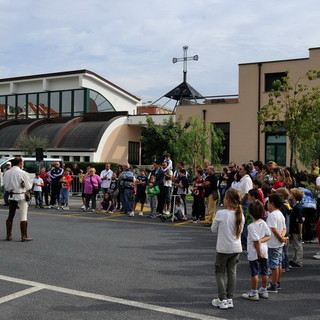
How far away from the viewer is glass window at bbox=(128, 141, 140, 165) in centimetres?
3700

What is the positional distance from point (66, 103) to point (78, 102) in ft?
5.02

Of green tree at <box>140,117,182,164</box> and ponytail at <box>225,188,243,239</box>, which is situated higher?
green tree at <box>140,117,182,164</box>

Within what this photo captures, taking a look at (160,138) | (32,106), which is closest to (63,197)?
(160,138)

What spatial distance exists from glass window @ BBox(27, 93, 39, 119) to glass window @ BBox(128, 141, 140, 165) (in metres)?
12.0

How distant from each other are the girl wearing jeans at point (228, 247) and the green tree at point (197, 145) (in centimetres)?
2176

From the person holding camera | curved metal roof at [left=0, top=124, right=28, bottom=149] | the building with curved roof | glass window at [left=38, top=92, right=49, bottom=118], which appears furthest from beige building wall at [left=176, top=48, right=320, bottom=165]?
the person holding camera

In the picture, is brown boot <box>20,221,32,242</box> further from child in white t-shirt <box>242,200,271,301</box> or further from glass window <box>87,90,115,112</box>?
glass window <box>87,90,115,112</box>

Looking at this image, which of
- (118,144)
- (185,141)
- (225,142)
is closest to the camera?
(185,141)

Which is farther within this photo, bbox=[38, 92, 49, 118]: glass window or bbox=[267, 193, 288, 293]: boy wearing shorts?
bbox=[38, 92, 49, 118]: glass window

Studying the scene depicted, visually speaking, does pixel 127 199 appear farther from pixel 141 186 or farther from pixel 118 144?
pixel 118 144

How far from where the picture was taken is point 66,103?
4097 centimetres

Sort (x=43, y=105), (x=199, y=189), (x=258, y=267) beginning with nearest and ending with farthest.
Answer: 1. (x=258, y=267)
2. (x=199, y=189)
3. (x=43, y=105)

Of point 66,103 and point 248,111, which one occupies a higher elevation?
point 66,103

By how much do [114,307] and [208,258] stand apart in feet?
10.8
